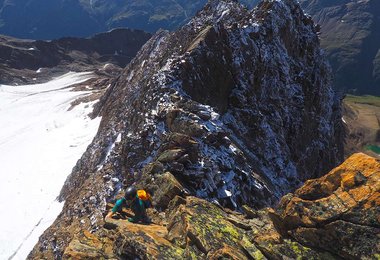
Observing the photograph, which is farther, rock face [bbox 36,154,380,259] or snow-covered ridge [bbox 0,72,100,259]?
snow-covered ridge [bbox 0,72,100,259]

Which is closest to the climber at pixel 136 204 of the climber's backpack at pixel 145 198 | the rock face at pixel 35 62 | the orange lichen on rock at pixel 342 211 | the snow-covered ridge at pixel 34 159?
the climber's backpack at pixel 145 198

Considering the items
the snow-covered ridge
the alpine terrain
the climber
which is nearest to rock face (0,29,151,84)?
the snow-covered ridge

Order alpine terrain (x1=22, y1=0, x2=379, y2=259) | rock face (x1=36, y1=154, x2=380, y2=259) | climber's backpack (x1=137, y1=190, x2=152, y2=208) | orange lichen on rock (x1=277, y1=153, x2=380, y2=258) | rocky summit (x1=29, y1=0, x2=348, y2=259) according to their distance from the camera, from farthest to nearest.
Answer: climber's backpack (x1=137, y1=190, x2=152, y2=208) → rocky summit (x1=29, y1=0, x2=348, y2=259) → alpine terrain (x1=22, y1=0, x2=379, y2=259) → rock face (x1=36, y1=154, x2=380, y2=259) → orange lichen on rock (x1=277, y1=153, x2=380, y2=258)

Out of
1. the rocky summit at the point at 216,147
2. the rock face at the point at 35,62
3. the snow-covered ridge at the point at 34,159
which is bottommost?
the snow-covered ridge at the point at 34,159

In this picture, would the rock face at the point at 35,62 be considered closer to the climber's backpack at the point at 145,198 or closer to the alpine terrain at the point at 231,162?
the alpine terrain at the point at 231,162

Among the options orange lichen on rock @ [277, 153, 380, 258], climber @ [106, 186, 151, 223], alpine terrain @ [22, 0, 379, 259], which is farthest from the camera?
climber @ [106, 186, 151, 223]

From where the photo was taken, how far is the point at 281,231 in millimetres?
13648

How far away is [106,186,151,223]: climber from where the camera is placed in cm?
1717

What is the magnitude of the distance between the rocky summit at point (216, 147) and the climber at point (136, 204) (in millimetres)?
788

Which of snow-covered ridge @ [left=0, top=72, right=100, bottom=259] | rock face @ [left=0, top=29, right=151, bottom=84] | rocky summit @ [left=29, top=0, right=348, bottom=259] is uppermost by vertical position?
rock face @ [left=0, top=29, right=151, bottom=84]

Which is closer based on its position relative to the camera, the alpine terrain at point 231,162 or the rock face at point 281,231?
the rock face at point 281,231

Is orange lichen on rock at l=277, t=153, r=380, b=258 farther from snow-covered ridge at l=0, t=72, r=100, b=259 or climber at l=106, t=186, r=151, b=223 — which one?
snow-covered ridge at l=0, t=72, r=100, b=259

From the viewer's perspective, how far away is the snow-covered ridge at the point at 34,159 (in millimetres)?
35531

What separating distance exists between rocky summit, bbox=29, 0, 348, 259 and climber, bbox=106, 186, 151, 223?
788 mm
